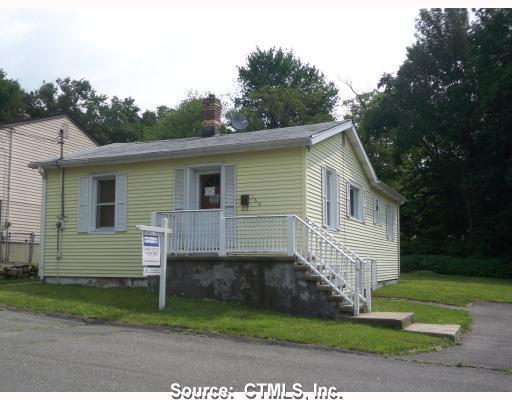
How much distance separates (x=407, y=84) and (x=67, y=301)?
3225cm

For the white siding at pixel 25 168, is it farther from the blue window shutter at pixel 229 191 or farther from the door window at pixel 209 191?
the blue window shutter at pixel 229 191

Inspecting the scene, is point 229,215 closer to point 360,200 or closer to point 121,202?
point 121,202

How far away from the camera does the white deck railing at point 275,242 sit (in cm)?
1200

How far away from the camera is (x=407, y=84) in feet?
130

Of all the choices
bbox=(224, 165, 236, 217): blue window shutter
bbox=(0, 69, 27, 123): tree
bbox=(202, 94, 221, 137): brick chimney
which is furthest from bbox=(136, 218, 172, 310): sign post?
bbox=(0, 69, 27, 123): tree

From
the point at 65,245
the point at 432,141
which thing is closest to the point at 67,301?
the point at 65,245

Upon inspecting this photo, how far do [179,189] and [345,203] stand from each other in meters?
5.02

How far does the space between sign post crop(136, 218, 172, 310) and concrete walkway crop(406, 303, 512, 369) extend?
17.9 ft

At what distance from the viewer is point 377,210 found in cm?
2175

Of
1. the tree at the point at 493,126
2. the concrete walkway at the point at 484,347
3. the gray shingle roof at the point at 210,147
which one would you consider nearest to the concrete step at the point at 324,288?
the concrete walkway at the point at 484,347

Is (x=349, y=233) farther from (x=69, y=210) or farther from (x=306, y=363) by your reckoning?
(x=306, y=363)

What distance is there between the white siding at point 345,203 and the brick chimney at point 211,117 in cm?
418

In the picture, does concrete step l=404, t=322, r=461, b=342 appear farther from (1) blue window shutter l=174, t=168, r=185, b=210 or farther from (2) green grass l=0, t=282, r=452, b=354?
(1) blue window shutter l=174, t=168, r=185, b=210

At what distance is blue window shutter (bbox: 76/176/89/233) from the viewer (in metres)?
16.3
